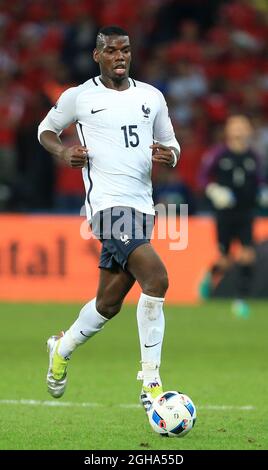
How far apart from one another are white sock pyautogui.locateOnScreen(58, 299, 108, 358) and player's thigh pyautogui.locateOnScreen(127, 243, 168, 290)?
569 millimetres

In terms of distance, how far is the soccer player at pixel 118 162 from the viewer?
25.0 feet

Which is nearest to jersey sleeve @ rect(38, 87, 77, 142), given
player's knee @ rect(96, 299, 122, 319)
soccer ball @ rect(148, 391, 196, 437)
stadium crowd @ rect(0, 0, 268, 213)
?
player's knee @ rect(96, 299, 122, 319)

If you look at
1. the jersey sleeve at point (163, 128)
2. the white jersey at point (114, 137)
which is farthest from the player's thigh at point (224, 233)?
the white jersey at point (114, 137)

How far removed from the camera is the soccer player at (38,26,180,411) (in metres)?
7.63

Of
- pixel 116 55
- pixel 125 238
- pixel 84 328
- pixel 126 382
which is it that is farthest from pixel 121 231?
pixel 126 382

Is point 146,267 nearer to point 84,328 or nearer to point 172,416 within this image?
point 84,328

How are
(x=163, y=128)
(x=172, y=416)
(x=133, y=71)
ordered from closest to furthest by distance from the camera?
1. (x=172, y=416)
2. (x=163, y=128)
3. (x=133, y=71)

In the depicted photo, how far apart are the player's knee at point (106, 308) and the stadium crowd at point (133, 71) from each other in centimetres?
1113

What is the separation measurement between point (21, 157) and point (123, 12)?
2901mm

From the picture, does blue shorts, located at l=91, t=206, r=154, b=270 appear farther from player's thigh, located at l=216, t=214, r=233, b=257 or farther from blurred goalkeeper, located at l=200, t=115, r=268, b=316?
player's thigh, located at l=216, t=214, r=233, b=257

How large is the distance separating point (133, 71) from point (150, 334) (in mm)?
13054

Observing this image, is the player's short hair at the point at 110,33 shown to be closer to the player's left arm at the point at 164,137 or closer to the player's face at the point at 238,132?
the player's left arm at the point at 164,137

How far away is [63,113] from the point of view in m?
8.07
